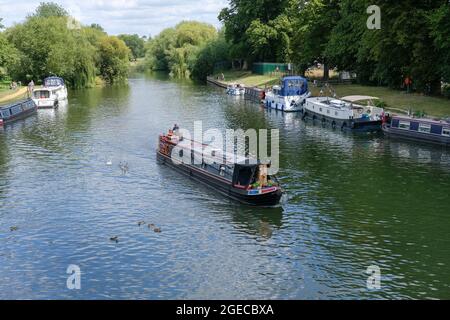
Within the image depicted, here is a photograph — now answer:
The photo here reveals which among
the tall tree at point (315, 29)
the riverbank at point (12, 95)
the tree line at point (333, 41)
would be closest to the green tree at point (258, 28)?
the tree line at point (333, 41)

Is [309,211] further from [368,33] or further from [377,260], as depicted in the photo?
Result: [368,33]

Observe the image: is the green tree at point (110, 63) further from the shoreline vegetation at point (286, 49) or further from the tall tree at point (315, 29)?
the tall tree at point (315, 29)

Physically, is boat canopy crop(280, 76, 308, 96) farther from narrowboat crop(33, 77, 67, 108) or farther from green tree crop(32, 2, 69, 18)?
green tree crop(32, 2, 69, 18)

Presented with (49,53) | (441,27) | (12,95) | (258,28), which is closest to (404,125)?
(441,27)

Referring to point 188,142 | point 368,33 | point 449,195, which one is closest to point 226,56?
point 368,33

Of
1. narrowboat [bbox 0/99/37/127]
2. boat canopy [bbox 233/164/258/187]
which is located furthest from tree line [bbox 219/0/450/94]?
narrowboat [bbox 0/99/37/127]

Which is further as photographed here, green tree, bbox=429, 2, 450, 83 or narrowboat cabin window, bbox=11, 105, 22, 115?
narrowboat cabin window, bbox=11, 105, 22, 115

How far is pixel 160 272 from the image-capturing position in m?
25.7

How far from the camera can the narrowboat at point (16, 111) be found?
6900 cm

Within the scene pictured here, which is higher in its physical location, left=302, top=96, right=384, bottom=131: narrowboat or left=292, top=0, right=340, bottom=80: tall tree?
left=292, top=0, right=340, bottom=80: tall tree

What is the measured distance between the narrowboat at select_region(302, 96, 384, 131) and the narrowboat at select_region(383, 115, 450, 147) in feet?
8.04

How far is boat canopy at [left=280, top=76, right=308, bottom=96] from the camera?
8006 cm

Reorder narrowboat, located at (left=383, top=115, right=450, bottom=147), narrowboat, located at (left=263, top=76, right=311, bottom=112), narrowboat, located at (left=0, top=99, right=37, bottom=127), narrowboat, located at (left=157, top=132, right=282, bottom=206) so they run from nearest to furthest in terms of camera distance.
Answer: narrowboat, located at (left=157, top=132, right=282, bottom=206)
narrowboat, located at (left=383, top=115, right=450, bottom=147)
narrowboat, located at (left=0, top=99, right=37, bottom=127)
narrowboat, located at (left=263, top=76, right=311, bottom=112)

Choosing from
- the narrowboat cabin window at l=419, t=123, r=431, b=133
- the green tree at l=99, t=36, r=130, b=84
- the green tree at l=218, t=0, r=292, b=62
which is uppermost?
the green tree at l=218, t=0, r=292, b=62
